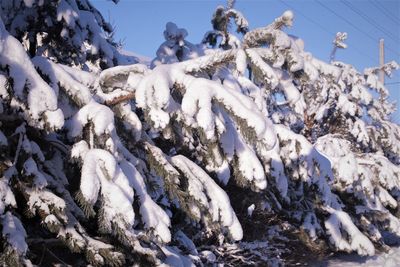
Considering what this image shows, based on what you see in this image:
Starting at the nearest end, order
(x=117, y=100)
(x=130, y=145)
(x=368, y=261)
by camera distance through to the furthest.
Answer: (x=117, y=100) < (x=130, y=145) < (x=368, y=261)

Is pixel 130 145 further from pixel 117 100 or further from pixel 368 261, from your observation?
pixel 368 261

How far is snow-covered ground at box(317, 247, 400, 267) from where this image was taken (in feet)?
21.9

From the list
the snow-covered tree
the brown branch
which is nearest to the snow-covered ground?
the snow-covered tree

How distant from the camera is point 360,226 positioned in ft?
23.5

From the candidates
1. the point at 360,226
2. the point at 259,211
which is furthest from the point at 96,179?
the point at 360,226

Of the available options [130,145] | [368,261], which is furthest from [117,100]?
[368,261]

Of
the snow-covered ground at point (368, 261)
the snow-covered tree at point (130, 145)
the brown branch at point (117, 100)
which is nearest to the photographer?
the snow-covered tree at point (130, 145)

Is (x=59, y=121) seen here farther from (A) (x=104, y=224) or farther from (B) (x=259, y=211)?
(B) (x=259, y=211)

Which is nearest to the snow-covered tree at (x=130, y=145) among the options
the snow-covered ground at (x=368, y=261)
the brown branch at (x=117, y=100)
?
the brown branch at (x=117, y=100)

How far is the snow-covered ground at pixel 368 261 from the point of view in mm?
6684

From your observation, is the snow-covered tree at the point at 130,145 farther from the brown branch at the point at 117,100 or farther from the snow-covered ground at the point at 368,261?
the snow-covered ground at the point at 368,261

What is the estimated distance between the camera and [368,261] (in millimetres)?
7102

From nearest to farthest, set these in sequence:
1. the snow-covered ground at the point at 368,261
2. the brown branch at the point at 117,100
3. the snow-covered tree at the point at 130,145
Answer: the snow-covered tree at the point at 130,145, the brown branch at the point at 117,100, the snow-covered ground at the point at 368,261

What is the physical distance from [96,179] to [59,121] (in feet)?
1.18
